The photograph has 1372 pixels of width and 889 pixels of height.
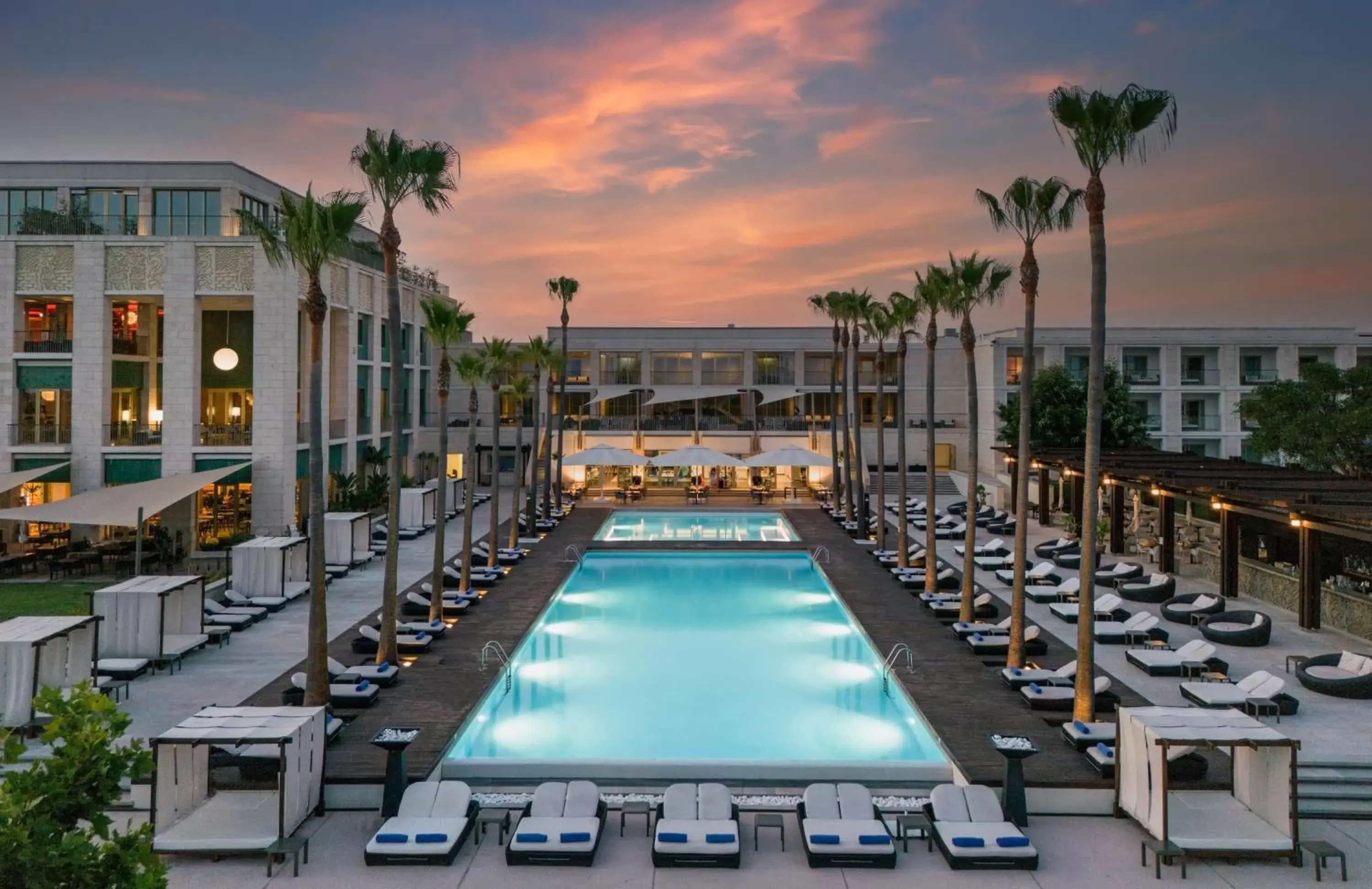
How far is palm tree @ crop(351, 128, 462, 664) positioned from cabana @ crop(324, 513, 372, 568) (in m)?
10.7

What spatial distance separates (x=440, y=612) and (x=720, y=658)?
6.11 metres

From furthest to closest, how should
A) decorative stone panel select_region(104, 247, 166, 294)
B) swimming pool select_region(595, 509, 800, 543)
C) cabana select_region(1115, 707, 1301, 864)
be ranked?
swimming pool select_region(595, 509, 800, 543) < decorative stone panel select_region(104, 247, 166, 294) < cabana select_region(1115, 707, 1301, 864)

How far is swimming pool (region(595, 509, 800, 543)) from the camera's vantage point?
34.2 metres

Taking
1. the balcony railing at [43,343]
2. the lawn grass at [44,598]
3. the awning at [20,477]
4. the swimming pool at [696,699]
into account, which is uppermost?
the balcony railing at [43,343]

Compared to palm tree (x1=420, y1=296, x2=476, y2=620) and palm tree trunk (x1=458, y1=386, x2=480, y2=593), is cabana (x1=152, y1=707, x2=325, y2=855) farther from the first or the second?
palm tree trunk (x1=458, y1=386, x2=480, y2=593)

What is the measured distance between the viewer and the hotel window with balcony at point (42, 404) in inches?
1119

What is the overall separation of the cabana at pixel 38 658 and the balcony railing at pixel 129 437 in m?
16.4

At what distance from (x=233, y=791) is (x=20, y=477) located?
1985cm

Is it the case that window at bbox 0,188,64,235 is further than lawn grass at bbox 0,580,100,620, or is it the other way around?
window at bbox 0,188,64,235

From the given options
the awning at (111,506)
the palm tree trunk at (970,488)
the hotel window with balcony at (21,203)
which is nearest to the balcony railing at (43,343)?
the hotel window with balcony at (21,203)

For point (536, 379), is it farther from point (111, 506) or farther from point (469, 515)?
point (111, 506)

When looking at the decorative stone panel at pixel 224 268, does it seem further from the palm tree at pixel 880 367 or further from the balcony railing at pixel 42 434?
the palm tree at pixel 880 367

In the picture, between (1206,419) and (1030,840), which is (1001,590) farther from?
(1206,419)

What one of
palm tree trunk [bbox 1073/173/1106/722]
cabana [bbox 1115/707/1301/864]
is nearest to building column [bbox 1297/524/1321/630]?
palm tree trunk [bbox 1073/173/1106/722]
